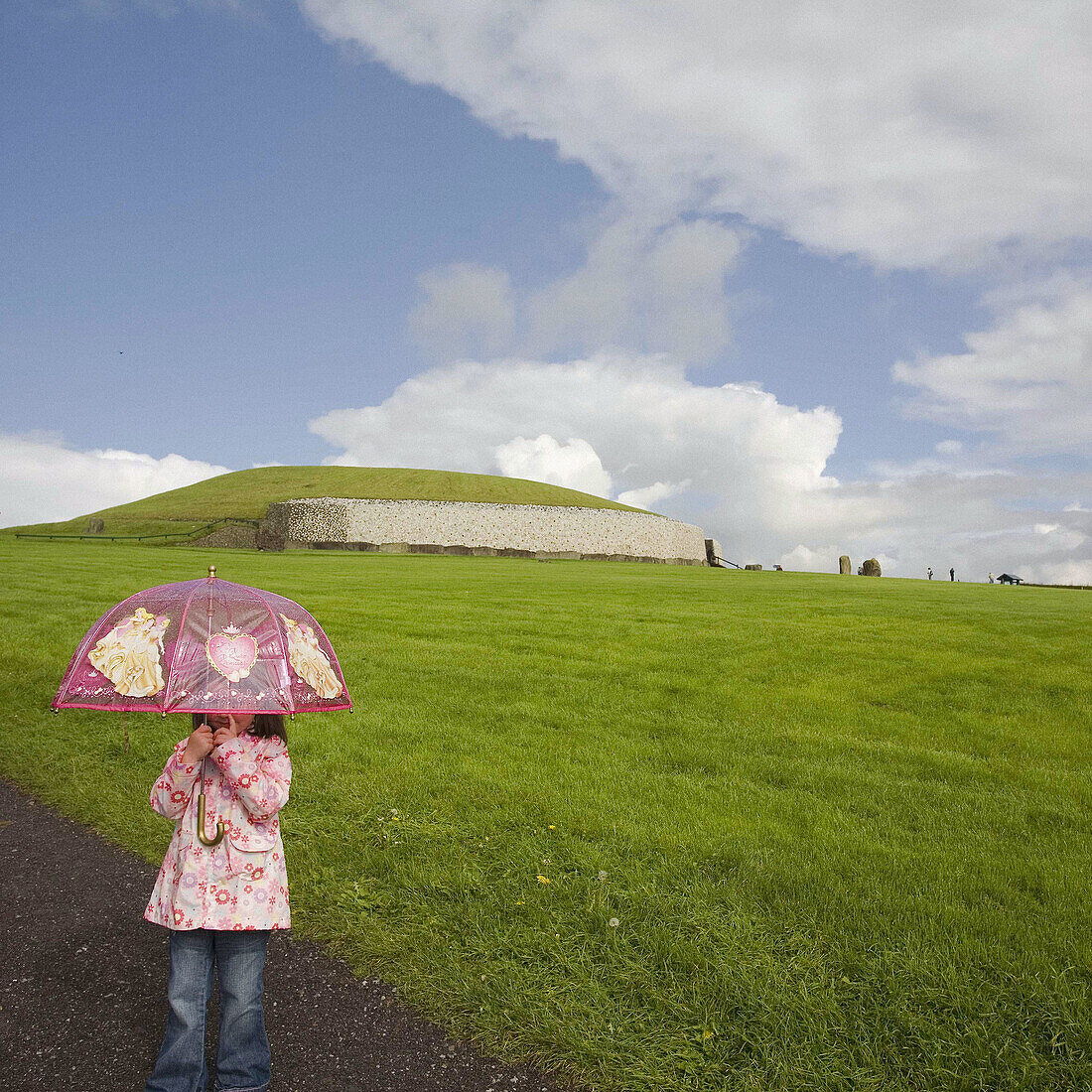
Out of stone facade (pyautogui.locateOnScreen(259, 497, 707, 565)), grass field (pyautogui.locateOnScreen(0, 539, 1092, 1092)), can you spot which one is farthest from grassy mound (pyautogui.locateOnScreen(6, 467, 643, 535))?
grass field (pyautogui.locateOnScreen(0, 539, 1092, 1092))

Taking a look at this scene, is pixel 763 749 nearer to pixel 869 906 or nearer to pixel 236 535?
pixel 869 906

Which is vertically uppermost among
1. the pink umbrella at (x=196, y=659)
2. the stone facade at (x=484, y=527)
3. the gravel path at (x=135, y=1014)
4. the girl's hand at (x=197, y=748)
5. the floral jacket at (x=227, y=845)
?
the stone facade at (x=484, y=527)

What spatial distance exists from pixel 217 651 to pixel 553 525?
73.1 metres

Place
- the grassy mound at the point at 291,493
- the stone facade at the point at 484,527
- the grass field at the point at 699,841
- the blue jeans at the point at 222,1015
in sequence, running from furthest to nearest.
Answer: the grassy mound at the point at 291,493 < the stone facade at the point at 484,527 < the grass field at the point at 699,841 < the blue jeans at the point at 222,1015

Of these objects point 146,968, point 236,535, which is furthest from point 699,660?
point 236,535

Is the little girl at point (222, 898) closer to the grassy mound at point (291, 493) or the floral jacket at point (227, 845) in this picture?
the floral jacket at point (227, 845)

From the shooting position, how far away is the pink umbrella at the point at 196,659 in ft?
11.8

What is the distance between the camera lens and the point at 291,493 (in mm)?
84375

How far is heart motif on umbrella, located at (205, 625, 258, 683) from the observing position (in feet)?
12.0

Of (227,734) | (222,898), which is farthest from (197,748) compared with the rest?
(222,898)

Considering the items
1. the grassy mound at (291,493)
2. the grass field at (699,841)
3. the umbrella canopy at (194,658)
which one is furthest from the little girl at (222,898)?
the grassy mound at (291,493)

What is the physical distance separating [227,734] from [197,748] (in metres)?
0.16

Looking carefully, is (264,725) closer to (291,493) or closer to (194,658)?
(194,658)

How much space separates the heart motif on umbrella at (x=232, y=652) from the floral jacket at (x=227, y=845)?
34cm
